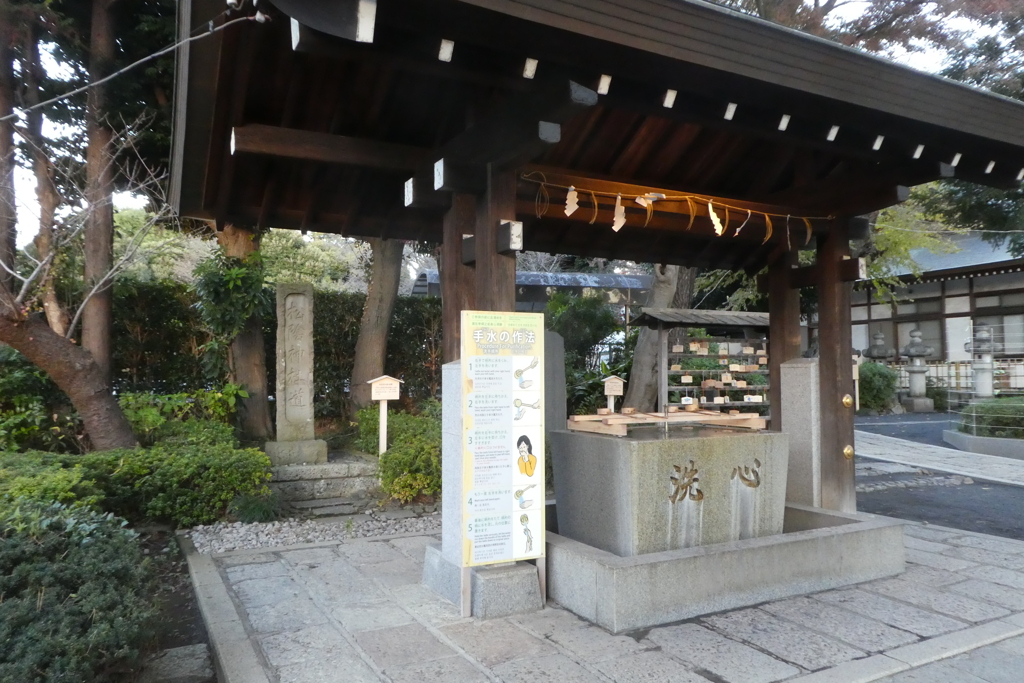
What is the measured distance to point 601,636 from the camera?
3.79 metres

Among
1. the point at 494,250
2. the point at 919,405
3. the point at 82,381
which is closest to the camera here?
the point at 494,250

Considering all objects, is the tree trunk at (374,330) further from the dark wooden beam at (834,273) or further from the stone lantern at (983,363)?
the stone lantern at (983,363)

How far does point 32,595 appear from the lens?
294 cm

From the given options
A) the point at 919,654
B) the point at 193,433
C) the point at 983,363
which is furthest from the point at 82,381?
the point at 983,363

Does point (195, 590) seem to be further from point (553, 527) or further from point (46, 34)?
point (46, 34)

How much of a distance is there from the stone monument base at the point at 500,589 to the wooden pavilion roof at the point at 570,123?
240cm

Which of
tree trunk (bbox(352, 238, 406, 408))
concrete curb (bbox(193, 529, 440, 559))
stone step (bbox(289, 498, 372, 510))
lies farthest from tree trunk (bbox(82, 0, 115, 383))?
concrete curb (bbox(193, 529, 440, 559))

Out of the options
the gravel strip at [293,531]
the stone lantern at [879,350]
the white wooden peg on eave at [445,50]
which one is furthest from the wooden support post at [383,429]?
the stone lantern at [879,350]

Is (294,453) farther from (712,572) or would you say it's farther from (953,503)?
(953,503)

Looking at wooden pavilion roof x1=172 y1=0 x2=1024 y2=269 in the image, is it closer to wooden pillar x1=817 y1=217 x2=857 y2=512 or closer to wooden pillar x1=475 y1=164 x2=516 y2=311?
wooden pillar x1=475 y1=164 x2=516 y2=311

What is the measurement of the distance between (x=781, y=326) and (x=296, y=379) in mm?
5963

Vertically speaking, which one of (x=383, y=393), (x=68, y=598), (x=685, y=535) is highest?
(x=383, y=393)

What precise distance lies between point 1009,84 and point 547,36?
13.4m

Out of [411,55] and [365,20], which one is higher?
[411,55]
